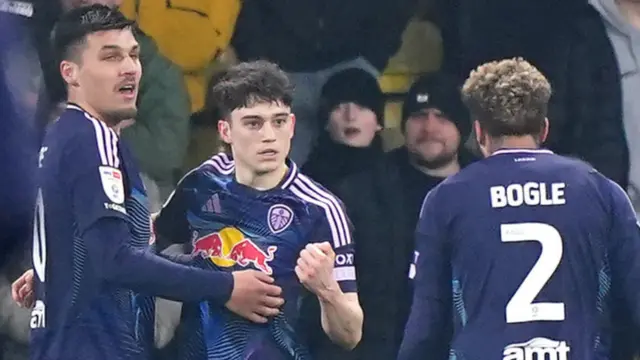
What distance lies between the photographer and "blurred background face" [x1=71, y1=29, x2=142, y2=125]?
486 centimetres

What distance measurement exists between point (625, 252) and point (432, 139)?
1460 mm

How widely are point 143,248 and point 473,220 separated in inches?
44.5

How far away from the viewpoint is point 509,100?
470 centimetres

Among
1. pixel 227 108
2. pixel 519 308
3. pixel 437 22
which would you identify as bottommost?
pixel 519 308

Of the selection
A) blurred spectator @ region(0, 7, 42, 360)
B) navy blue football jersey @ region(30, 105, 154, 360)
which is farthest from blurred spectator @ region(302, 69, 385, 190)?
navy blue football jersey @ region(30, 105, 154, 360)

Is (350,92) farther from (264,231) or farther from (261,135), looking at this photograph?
(264,231)

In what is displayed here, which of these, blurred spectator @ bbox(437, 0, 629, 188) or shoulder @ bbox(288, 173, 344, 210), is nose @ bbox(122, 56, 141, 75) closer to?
shoulder @ bbox(288, 173, 344, 210)

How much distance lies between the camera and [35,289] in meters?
4.85

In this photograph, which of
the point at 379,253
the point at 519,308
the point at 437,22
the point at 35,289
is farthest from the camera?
the point at 437,22

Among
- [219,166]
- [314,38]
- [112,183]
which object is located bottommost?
[112,183]

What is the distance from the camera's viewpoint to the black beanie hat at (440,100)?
19.3 feet

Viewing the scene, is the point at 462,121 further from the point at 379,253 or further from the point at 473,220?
the point at 473,220

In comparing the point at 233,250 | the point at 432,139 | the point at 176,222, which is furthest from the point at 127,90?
the point at 432,139

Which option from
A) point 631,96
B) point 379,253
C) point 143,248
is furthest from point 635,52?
point 143,248
